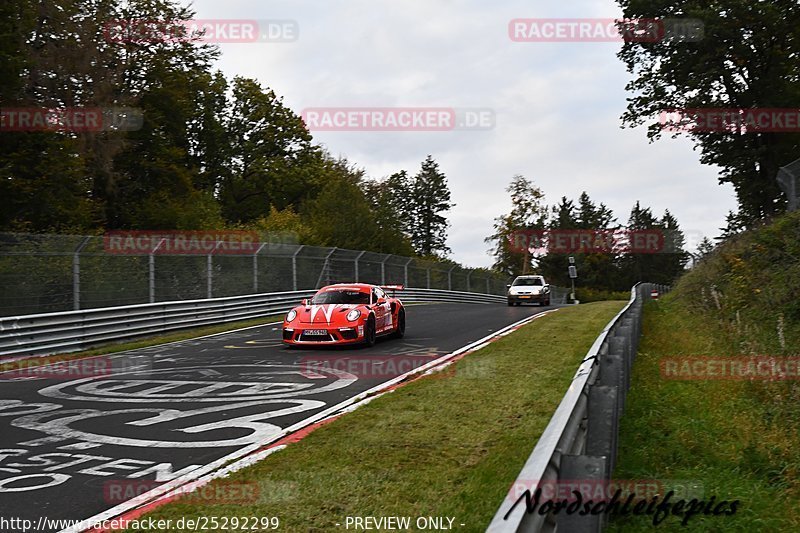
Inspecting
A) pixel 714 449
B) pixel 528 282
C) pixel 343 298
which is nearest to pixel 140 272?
pixel 343 298

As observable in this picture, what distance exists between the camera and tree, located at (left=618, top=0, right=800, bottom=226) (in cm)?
3167

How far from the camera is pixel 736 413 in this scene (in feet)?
25.9

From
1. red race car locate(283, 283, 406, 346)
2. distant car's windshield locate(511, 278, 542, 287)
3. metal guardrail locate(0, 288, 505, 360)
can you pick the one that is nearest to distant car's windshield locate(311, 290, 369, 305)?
red race car locate(283, 283, 406, 346)

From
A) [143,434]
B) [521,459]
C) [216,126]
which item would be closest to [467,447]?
[521,459]

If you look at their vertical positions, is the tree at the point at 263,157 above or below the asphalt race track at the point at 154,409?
above

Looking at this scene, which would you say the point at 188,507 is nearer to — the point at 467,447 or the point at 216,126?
the point at 467,447

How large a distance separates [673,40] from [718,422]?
99.5 feet

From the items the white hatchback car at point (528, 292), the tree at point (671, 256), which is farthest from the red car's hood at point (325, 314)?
the tree at point (671, 256)

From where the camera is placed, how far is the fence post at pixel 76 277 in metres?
15.9

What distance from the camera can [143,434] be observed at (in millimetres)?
7305

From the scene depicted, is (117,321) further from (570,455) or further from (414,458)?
(570,455)

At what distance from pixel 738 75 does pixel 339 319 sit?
2749 cm

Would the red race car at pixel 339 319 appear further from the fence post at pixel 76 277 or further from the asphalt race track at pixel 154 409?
the fence post at pixel 76 277

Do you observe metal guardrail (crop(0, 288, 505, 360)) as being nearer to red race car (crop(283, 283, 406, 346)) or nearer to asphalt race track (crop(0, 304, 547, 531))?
asphalt race track (crop(0, 304, 547, 531))
